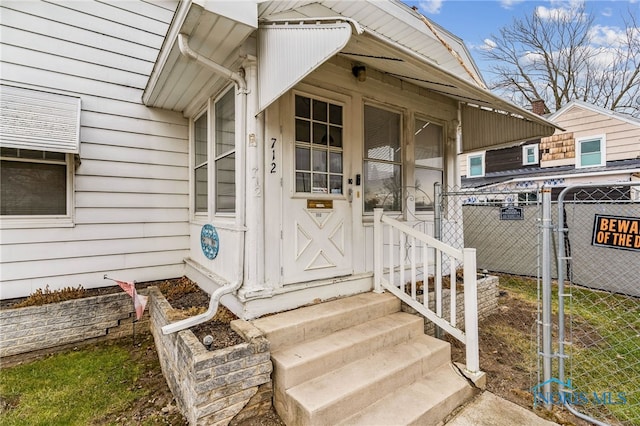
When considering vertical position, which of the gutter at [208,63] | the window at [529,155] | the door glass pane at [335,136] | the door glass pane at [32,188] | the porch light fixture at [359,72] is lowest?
the door glass pane at [32,188]

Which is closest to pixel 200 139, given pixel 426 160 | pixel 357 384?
pixel 426 160

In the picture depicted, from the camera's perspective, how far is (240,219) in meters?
2.97

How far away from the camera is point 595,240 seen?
2.29 metres

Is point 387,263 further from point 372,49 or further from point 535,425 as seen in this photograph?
point 372,49

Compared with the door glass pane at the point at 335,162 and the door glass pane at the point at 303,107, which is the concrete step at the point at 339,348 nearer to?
the door glass pane at the point at 335,162

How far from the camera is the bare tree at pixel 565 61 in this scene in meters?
13.5

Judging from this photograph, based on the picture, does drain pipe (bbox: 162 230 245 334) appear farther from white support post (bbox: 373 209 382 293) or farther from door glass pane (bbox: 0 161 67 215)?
door glass pane (bbox: 0 161 67 215)

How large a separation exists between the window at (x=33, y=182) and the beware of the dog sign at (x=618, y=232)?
5521 millimetres

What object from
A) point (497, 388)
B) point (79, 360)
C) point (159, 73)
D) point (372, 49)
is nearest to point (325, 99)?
point (372, 49)

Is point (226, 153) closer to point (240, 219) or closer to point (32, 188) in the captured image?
point (240, 219)

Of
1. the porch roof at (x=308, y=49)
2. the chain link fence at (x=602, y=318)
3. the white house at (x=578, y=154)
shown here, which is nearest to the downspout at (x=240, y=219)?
the porch roof at (x=308, y=49)

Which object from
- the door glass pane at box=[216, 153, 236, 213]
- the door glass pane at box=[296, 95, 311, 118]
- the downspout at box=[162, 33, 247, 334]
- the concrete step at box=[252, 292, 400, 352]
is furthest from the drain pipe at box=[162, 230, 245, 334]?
the door glass pane at box=[296, 95, 311, 118]

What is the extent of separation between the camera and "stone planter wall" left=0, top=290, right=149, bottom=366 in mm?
3273

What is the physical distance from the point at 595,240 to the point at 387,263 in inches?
81.2
